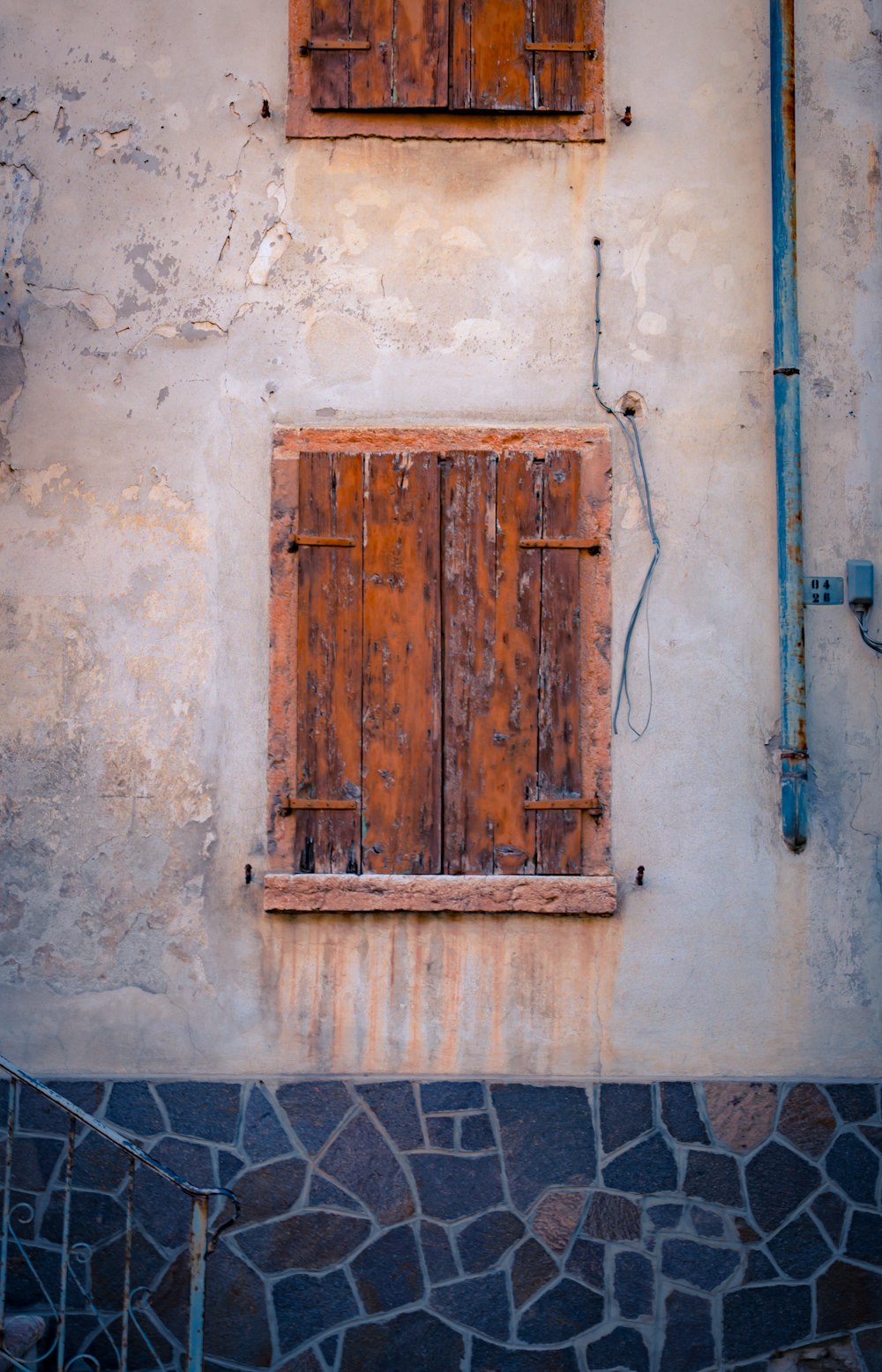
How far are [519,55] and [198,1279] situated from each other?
15.3 ft

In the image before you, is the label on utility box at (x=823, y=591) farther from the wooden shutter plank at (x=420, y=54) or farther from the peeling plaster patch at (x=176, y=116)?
the peeling plaster patch at (x=176, y=116)

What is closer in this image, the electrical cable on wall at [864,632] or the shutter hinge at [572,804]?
the shutter hinge at [572,804]

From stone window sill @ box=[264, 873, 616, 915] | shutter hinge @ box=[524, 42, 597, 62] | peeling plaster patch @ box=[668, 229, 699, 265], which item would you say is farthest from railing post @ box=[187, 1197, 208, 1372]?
shutter hinge @ box=[524, 42, 597, 62]

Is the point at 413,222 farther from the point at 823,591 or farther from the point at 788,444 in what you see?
the point at 823,591

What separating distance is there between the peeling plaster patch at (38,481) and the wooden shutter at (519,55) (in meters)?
2.14

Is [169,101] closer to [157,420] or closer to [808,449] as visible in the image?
[157,420]

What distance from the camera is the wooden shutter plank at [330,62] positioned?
17.3 feet

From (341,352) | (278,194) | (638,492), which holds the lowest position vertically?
(638,492)

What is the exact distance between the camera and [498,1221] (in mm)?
4758

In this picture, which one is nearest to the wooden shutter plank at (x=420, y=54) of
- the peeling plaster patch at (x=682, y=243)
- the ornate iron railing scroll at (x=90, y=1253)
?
the peeling plaster patch at (x=682, y=243)

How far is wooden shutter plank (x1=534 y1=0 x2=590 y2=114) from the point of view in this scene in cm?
525

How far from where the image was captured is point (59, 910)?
5020 millimetres

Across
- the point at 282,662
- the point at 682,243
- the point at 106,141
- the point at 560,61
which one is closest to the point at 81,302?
the point at 106,141

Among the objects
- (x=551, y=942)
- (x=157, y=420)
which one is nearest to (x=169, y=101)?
(x=157, y=420)
